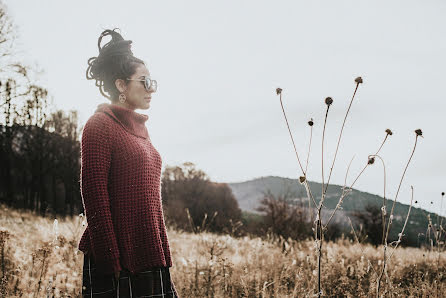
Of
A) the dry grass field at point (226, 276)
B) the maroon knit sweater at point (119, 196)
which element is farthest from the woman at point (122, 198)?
the dry grass field at point (226, 276)

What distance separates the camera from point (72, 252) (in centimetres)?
521

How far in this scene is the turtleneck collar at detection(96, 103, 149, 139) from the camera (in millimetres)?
2082

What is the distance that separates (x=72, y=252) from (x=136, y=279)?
3774mm

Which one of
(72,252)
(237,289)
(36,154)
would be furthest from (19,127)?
(237,289)

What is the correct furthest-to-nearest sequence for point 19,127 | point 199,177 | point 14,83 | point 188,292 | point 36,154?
point 199,177 < point 36,154 < point 19,127 < point 14,83 < point 188,292

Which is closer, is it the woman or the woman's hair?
the woman

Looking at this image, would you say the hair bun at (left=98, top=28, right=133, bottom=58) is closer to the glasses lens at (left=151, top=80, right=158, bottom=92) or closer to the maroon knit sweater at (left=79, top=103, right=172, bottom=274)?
the glasses lens at (left=151, top=80, right=158, bottom=92)

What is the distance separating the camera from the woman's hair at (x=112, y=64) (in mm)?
2195

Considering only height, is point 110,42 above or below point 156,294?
above

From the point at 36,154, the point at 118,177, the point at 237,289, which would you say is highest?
the point at 36,154

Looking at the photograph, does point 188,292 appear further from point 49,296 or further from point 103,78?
point 103,78

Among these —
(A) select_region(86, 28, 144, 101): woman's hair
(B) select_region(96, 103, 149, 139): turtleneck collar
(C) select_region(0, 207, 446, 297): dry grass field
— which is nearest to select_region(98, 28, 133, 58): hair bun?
(A) select_region(86, 28, 144, 101): woman's hair

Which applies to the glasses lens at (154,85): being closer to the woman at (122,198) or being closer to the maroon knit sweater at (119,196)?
the woman at (122,198)

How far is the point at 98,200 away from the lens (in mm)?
1805
